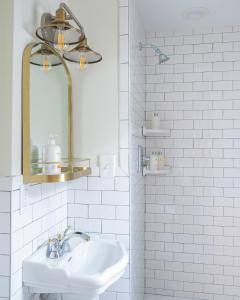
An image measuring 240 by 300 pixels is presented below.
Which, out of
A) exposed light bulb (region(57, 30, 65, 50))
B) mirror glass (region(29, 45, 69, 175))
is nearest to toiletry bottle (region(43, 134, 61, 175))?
mirror glass (region(29, 45, 69, 175))

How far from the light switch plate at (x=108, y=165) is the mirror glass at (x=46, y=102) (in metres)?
0.24

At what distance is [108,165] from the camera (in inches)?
73.5

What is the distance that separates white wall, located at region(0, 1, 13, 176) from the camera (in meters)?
1.35

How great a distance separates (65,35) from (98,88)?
16.1 inches

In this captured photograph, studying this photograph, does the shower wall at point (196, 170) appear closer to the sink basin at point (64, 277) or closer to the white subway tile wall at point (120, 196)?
the white subway tile wall at point (120, 196)

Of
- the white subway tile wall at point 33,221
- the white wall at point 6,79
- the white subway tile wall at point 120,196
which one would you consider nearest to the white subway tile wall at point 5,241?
the white subway tile wall at point 33,221

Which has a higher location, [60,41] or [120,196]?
[60,41]

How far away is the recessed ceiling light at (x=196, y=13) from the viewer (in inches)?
92.8

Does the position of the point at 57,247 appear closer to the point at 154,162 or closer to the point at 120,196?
the point at 120,196

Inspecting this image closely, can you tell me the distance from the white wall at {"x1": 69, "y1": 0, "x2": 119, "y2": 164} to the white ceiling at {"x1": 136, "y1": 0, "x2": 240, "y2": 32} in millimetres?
518

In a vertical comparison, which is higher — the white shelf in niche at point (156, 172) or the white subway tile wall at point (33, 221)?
the white shelf in niche at point (156, 172)

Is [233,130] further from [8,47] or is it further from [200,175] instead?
[8,47]

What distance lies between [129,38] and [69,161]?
0.88 metres

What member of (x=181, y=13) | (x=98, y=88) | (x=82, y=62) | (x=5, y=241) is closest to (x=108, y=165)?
(x=98, y=88)
